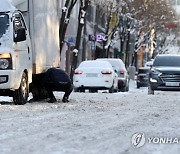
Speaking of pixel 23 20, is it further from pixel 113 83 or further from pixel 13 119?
pixel 113 83

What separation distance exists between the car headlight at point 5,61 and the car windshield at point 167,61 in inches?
406

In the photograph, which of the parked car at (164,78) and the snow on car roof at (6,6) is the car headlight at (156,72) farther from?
the snow on car roof at (6,6)

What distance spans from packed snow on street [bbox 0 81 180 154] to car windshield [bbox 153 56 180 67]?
1038cm

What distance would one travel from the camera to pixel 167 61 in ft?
73.0

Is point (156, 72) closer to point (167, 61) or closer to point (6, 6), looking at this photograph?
point (167, 61)

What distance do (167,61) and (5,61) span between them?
10763 mm

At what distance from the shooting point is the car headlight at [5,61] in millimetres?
12602

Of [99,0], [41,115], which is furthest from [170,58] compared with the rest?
[99,0]

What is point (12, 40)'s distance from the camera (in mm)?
12891

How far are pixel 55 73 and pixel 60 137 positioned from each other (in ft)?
23.9

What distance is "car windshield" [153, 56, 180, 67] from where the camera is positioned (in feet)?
72.4

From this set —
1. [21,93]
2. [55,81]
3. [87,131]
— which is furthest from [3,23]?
[87,131]

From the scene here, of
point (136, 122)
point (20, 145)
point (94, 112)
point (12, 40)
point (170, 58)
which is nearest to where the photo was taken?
point (20, 145)

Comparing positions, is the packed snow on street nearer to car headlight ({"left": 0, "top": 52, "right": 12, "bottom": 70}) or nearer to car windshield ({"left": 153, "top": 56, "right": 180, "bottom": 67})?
car headlight ({"left": 0, "top": 52, "right": 12, "bottom": 70})
